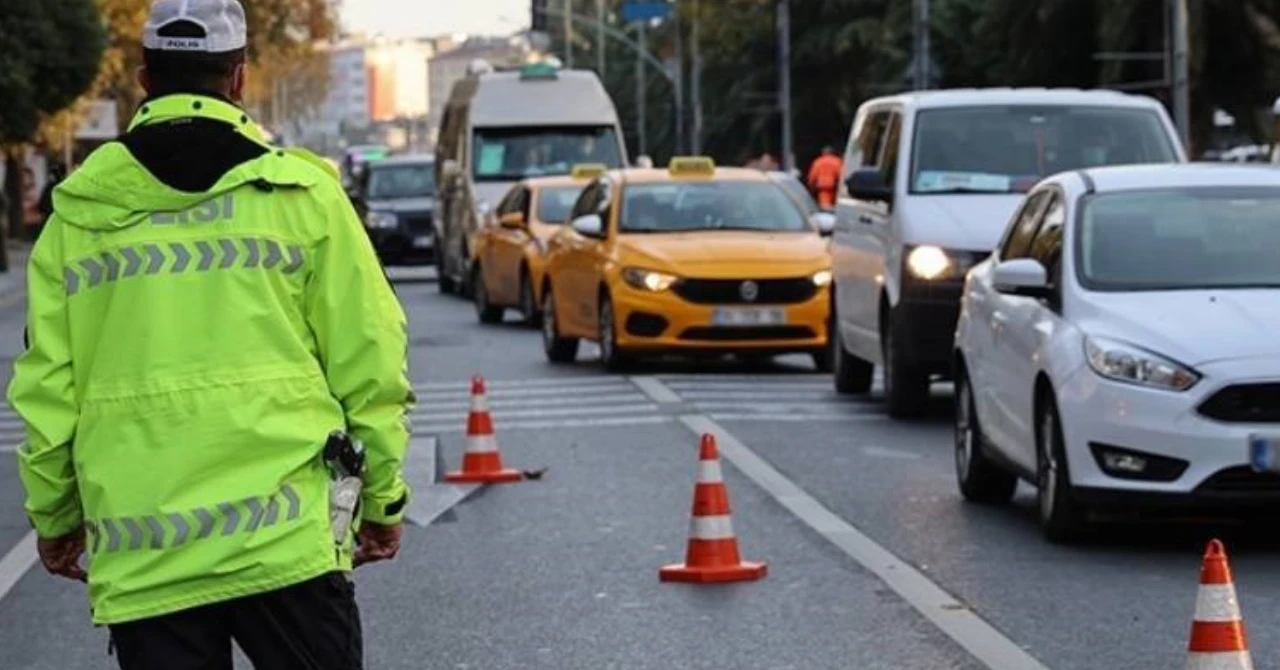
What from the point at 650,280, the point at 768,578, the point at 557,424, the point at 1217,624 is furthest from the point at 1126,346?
the point at 650,280

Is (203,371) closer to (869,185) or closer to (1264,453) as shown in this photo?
(1264,453)

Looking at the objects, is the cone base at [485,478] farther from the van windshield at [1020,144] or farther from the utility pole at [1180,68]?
the utility pole at [1180,68]

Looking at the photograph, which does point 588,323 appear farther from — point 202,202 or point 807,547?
point 202,202

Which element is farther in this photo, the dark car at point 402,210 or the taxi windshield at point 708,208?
the dark car at point 402,210

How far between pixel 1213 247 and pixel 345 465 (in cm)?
838

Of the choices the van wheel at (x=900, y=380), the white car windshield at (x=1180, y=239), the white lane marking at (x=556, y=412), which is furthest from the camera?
the white lane marking at (x=556, y=412)

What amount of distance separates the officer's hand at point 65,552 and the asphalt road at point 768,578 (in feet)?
13.8

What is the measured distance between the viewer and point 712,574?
11148 mm

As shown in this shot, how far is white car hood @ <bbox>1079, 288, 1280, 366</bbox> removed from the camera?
11508 mm

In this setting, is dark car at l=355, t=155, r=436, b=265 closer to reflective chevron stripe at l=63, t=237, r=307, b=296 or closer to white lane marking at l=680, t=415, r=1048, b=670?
white lane marking at l=680, t=415, r=1048, b=670

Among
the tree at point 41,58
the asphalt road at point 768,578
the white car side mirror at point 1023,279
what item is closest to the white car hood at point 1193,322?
the white car side mirror at point 1023,279

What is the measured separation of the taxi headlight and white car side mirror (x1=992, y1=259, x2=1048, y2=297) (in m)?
9.66

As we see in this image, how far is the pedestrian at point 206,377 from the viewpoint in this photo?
4.83 m

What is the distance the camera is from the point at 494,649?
9.70m
